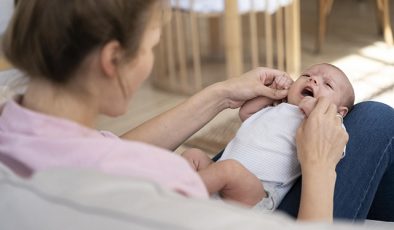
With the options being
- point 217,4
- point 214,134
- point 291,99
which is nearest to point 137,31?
point 291,99

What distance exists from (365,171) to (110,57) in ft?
2.60

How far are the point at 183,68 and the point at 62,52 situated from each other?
106 inches

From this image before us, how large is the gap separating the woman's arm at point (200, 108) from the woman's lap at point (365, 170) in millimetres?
235

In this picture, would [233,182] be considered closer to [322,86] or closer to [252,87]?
[252,87]

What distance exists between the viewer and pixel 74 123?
2.89 feet

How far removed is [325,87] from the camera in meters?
1.70

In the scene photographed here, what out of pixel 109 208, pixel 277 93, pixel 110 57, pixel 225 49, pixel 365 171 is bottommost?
pixel 225 49

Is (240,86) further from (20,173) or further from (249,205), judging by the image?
(20,173)

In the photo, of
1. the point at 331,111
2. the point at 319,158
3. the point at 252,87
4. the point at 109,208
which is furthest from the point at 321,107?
the point at 109,208

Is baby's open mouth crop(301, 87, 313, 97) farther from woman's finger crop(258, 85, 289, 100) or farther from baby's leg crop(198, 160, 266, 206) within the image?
baby's leg crop(198, 160, 266, 206)

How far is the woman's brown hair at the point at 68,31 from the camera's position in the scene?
0.84m

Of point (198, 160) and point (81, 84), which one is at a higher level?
point (81, 84)

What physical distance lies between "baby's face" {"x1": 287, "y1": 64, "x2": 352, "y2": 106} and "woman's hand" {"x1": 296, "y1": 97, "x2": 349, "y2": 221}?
0.30 m

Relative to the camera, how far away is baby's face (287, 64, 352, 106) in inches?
65.1
